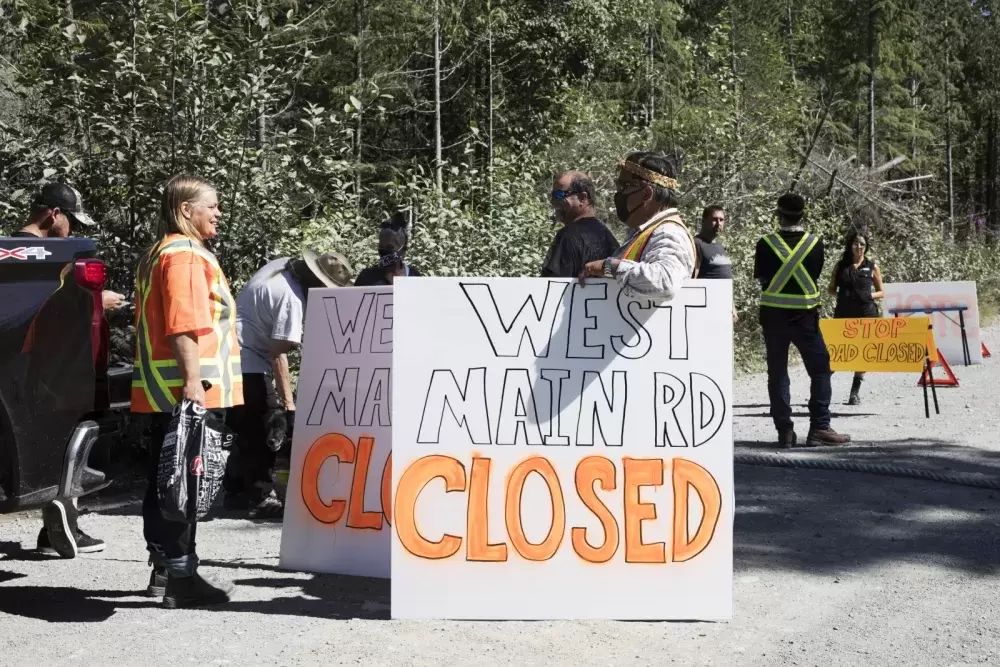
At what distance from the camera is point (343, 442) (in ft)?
18.6

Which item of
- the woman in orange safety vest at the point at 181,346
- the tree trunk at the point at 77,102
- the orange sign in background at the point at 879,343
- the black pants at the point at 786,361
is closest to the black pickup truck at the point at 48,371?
the woman in orange safety vest at the point at 181,346

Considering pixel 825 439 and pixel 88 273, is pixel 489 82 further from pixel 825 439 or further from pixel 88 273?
pixel 88 273

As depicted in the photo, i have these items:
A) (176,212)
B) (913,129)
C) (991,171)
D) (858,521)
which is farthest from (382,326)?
(991,171)

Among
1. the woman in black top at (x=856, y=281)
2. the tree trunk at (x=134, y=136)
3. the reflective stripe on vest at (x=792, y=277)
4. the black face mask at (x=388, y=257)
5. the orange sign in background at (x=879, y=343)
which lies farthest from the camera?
the woman in black top at (x=856, y=281)

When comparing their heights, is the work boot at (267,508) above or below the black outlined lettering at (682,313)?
below

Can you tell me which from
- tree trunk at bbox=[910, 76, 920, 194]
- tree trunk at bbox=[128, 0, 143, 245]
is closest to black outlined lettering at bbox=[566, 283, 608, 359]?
tree trunk at bbox=[128, 0, 143, 245]

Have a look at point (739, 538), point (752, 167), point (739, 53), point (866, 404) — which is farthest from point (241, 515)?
point (739, 53)

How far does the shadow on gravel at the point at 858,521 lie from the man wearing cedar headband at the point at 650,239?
177cm

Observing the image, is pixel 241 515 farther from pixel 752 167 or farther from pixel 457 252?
pixel 752 167

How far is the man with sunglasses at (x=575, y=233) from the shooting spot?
6125 millimetres

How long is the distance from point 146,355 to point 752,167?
50.7 ft

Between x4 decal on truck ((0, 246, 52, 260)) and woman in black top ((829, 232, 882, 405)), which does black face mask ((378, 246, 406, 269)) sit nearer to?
x4 decal on truck ((0, 246, 52, 260))

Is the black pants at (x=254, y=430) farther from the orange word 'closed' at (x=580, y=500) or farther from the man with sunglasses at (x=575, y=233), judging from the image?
the orange word 'closed' at (x=580, y=500)

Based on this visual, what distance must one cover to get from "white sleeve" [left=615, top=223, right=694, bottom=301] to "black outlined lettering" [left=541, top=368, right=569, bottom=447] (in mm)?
453
